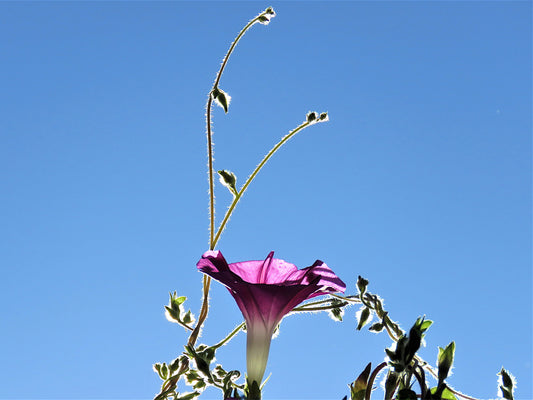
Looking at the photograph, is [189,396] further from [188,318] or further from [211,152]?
[211,152]

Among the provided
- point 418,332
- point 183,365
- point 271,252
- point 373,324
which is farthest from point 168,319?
point 418,332

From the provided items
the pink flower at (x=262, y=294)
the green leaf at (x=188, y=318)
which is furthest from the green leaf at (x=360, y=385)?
the green leaf at (x=188, y=318)

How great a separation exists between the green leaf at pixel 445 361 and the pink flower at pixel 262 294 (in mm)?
→ 215

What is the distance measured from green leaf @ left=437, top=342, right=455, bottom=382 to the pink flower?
0.22m

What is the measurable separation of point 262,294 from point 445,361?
25cm

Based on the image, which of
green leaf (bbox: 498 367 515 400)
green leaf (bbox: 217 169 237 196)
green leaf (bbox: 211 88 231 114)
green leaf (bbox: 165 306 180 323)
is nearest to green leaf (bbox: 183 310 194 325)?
green leaf (bbox: 165 306 180 323)

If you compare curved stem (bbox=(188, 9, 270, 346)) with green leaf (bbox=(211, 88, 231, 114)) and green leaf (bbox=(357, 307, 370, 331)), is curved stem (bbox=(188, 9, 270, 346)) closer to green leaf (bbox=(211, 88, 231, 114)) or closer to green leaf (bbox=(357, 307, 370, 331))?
green leaf (bbox=(211, 88, 231, 114))

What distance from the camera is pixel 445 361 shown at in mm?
524

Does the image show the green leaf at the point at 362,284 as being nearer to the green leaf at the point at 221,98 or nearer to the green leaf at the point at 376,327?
the green leaf at the point at 376,327

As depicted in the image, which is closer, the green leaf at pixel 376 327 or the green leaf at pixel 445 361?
the green leaf at pixel 445 361

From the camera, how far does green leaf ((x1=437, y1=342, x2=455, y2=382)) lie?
52cm

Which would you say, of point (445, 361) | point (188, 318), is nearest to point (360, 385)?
point (445, 361)

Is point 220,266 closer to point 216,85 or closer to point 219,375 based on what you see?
point 219,375

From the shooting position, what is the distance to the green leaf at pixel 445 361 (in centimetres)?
52
